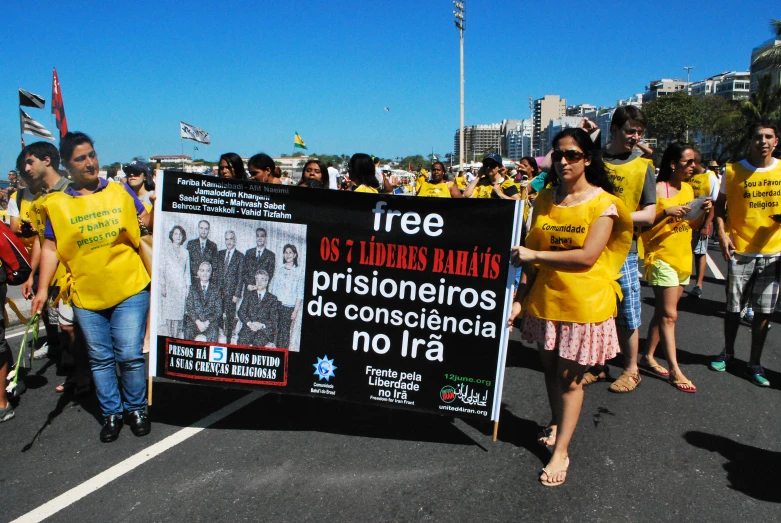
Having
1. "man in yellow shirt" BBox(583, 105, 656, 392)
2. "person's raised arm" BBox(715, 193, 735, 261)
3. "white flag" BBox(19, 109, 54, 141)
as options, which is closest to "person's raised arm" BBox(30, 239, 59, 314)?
"man in yellow shirt" BBox(583, 105, 656, 392)

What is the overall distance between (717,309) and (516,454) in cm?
515

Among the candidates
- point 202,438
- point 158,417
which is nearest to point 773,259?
point 202,438

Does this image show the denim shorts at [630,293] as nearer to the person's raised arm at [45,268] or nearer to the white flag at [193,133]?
the person's raised arm at [45,268]

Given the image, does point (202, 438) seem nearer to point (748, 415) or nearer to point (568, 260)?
point (568, 260)

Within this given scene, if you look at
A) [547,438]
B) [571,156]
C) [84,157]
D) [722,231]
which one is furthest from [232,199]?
[722,231]

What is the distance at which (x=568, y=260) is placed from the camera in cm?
286

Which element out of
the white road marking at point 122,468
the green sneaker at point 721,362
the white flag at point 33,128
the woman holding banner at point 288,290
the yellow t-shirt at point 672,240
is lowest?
the white road marking at point 122,468

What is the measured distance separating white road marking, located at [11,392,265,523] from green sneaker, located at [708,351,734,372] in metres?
3.88

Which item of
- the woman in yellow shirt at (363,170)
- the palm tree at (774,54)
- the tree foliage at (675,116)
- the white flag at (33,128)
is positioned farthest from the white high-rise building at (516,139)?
the woman in yellow shirt at (363,170)

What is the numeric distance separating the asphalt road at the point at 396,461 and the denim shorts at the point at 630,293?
57 cm

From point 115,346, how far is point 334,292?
1.48 m

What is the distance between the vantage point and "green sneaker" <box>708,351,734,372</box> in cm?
483

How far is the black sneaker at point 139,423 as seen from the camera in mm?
3625

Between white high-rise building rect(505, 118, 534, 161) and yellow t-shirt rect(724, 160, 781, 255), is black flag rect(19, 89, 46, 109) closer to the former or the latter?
yellow t-shirt rect(724, 160, 781, 255)
